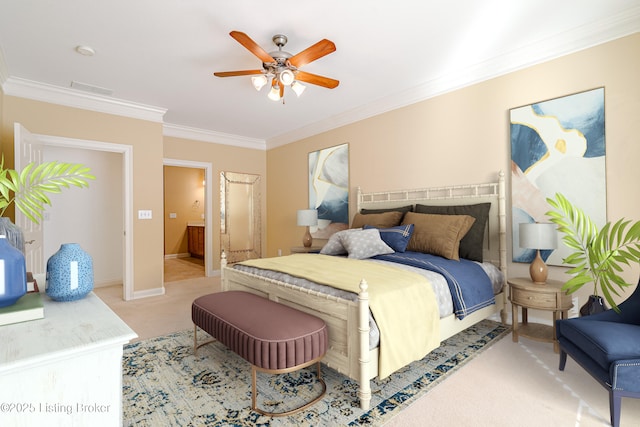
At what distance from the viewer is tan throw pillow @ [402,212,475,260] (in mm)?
3033

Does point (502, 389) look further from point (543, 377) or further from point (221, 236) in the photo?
point (221, 236)

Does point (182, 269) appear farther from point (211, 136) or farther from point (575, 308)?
point (575, 308)

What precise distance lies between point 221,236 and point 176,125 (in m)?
2.16

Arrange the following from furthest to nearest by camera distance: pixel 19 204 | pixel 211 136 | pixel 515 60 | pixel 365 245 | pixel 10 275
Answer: pixel 211 136 → pixel 365 245 → pixel 515 60 → pixel 19 204 → pixel 10 275

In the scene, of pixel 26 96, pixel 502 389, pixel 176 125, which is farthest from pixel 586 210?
pixel 26 96

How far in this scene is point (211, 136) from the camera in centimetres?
581

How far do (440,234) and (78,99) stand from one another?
15.5ft

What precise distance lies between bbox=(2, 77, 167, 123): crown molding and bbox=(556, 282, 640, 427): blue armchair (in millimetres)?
5272

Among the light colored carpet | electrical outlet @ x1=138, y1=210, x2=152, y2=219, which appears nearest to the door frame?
the light colored carpet

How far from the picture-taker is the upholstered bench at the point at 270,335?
172 cm

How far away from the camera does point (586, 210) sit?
8.94 feet

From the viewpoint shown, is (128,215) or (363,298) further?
(128,215)

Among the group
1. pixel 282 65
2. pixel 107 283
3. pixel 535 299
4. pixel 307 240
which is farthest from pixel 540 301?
pixel 107 283

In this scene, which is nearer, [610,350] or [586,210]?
[610,350]
